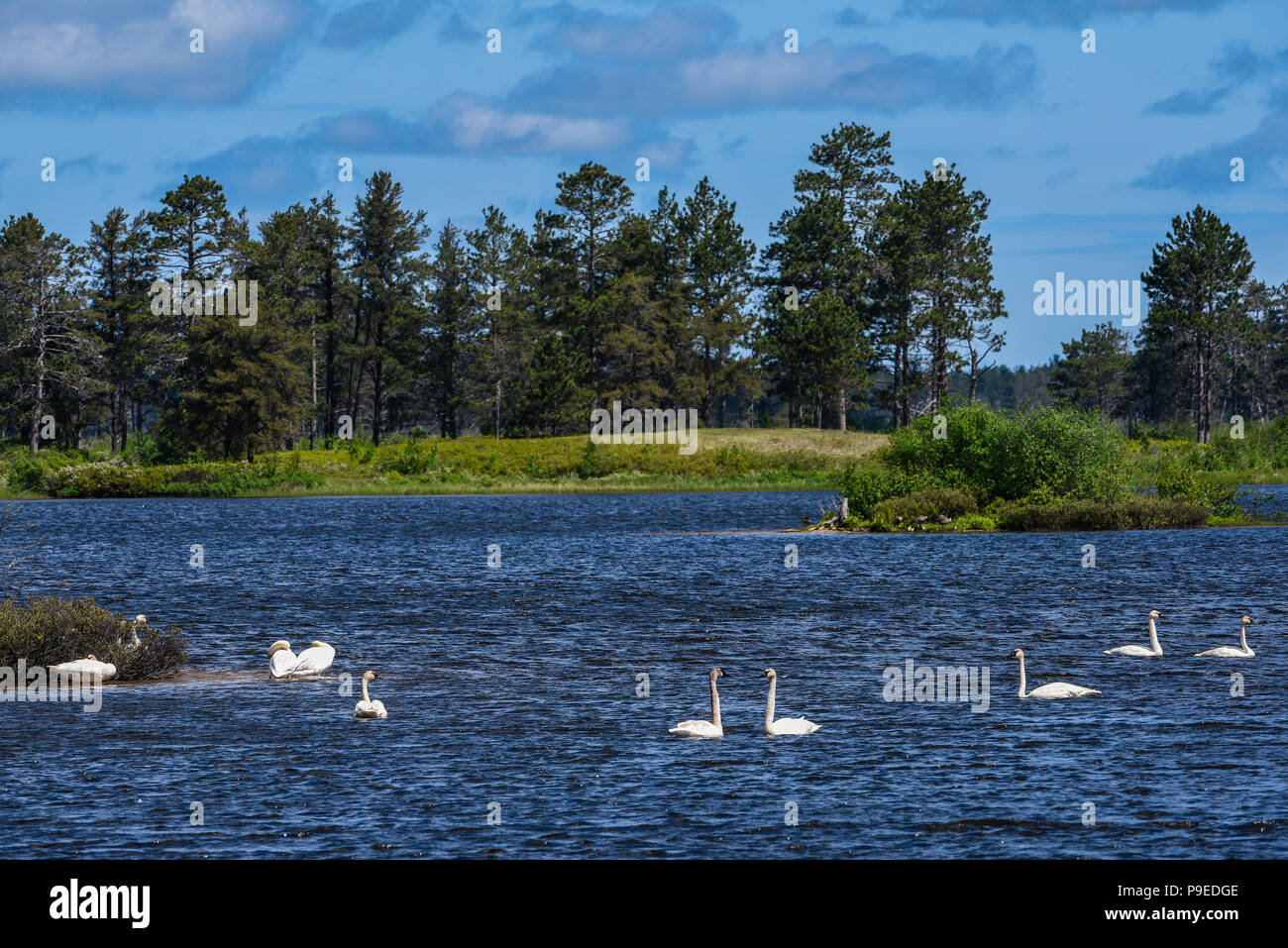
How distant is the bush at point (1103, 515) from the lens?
65000 mm

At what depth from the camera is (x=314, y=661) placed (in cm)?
2772

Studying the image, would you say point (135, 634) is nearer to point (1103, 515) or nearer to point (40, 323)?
point (1103, 515)

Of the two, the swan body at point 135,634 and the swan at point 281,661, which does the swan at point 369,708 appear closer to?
the swan at point 281,661

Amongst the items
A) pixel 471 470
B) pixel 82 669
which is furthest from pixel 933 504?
pixel 471 470

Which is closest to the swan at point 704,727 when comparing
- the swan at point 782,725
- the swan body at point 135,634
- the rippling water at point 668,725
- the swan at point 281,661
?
the rippling water at point 668,725

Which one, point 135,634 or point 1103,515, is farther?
point 1103,515

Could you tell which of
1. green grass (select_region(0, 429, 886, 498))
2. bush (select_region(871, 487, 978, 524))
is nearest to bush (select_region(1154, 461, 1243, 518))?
bush (select_region(871, 487, 978, 524))

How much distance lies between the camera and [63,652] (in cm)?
2698

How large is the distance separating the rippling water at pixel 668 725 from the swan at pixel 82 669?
622mm

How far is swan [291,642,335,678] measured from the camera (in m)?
27.6

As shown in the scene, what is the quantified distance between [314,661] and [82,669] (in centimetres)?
412

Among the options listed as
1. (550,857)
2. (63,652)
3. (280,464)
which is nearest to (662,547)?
(63,652)

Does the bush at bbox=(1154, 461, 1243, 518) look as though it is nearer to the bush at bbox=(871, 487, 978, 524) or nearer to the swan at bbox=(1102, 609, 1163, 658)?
the bush at bbox=(871, 487, 978, 524)

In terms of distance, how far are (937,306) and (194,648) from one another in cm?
10146
